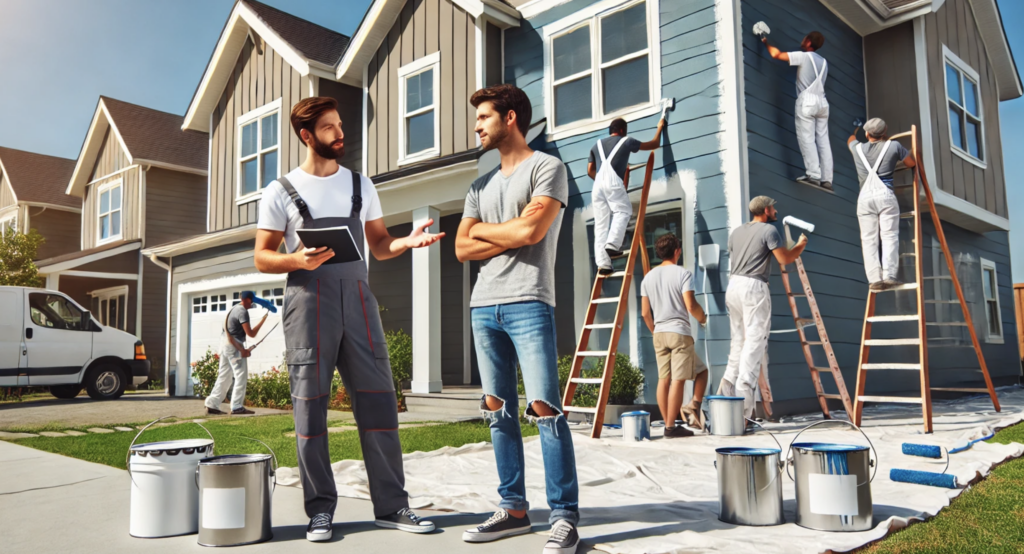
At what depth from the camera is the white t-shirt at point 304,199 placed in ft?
10.9

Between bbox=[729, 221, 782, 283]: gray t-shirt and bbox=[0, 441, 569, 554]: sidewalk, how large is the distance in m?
3.79

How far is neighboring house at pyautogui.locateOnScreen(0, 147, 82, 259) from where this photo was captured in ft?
72.8

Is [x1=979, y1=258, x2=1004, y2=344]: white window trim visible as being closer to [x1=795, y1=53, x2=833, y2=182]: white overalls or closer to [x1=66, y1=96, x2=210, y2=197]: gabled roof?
[x1=795, y1=53, x2=833, y2=182]: white overalls

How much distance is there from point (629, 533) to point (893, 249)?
4.85m

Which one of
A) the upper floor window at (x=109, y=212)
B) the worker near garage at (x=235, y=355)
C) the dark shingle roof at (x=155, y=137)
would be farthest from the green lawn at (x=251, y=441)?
the upper floor window at (x=109, y=212)

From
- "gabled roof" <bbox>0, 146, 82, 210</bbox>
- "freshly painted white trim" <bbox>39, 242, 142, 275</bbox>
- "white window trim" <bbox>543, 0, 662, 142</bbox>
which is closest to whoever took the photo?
"white window trim" <bbox>543, 0, 662, 142</bbox>

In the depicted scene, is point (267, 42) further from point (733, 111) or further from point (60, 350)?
point (733, 111)

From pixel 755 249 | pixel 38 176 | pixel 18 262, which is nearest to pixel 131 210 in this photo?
pixel 18 262

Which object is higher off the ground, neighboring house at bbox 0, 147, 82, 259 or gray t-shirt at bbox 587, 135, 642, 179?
neighboring house at bbox 0, 147, 82, 259

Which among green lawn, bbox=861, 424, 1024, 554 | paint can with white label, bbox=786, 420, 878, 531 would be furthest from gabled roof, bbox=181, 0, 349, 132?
green lawn, bbox=861, 424, 1024, 554

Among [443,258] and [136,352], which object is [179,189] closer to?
[136,352]

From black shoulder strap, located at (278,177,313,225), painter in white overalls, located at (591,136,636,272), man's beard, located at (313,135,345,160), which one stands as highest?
painter in white overalls, located at (591,136,636,272)

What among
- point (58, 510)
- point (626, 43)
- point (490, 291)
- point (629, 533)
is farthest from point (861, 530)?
point (626, 43)

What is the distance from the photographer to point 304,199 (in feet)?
10.9
